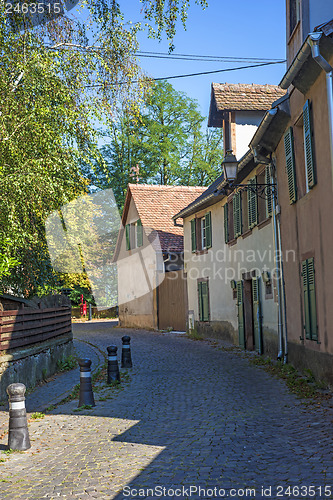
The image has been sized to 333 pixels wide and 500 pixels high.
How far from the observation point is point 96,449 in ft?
21.1

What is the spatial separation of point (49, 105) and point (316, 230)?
5599 mm

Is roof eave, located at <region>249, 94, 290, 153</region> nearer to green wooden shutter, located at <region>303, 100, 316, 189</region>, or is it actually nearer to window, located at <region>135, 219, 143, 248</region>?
green wooden shutter, located at <region>303, 100, 316, 189</region>

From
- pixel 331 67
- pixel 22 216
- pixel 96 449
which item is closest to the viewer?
pixel 96 449

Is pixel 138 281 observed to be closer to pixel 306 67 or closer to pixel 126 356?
pixel 126 356

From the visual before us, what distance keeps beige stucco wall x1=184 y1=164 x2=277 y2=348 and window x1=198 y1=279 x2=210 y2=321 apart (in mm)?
315

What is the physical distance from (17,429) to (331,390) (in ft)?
16.7

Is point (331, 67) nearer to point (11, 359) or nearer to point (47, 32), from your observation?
point (47, 32)

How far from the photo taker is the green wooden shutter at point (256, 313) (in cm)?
1593

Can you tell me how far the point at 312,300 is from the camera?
10.7 meters

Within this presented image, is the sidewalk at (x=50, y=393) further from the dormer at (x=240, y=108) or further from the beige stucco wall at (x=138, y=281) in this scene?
the beige stucco wall at (x=138, y=281)

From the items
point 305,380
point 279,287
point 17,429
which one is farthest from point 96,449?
point 279,287

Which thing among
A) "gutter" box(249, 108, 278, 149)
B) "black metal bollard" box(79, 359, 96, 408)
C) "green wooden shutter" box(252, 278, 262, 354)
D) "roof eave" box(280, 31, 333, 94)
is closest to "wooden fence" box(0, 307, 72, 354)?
"black metal bollard" box(79, 359, 96, 408)

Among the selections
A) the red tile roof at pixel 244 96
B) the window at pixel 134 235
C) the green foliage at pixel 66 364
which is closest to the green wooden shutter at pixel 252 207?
the red tile roof at pixel 244 96

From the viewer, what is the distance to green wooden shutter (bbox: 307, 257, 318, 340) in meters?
10.6
